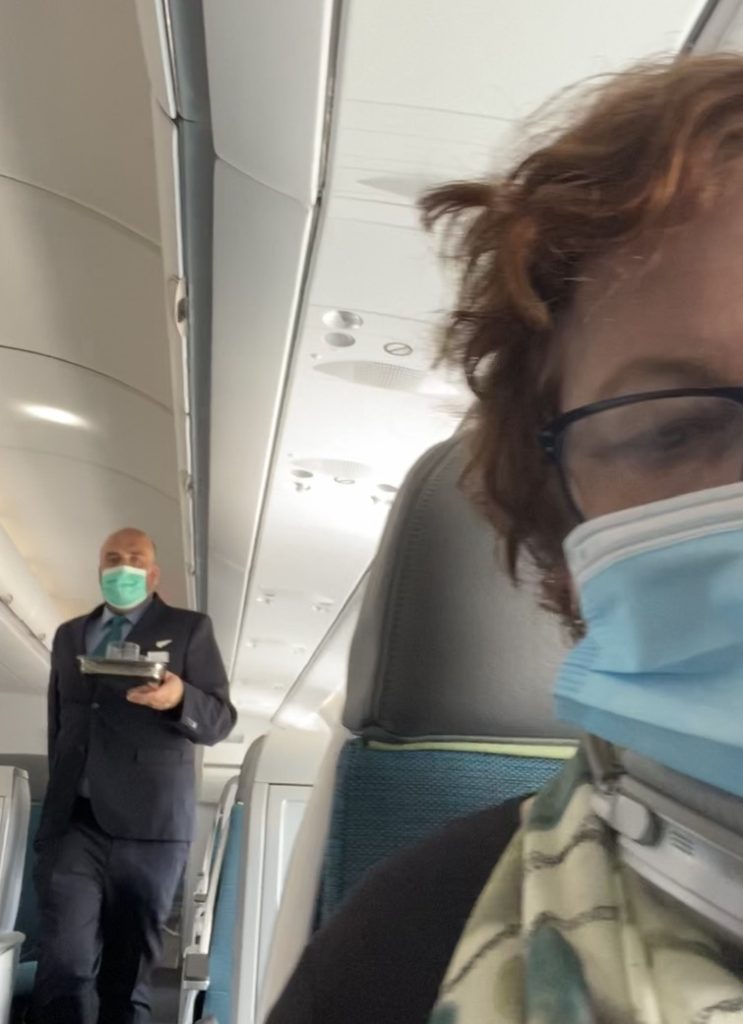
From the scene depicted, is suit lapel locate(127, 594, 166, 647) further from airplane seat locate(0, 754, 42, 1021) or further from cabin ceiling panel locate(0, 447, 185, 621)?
cabin ceiling panel locate(0, 447, 185, 621)

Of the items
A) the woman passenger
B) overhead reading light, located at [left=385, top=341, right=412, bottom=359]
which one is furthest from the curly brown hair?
overhead reading light, located at [left=385, top=341, right=412, bottom=359]

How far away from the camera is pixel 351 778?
3.47 ft

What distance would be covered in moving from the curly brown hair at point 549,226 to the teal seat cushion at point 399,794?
7.2 inches

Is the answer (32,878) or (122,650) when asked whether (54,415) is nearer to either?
(32,878)

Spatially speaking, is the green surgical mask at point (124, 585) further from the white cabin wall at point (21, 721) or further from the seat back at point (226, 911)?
the white cabin wall at point (21, 721)

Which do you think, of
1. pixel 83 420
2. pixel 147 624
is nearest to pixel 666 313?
pixel 147 624

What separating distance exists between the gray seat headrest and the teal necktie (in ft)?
6.09

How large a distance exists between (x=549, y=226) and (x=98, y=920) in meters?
2.34

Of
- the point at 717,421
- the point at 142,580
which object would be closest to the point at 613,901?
the point at 717,421

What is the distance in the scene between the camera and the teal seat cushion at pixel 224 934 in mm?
3152

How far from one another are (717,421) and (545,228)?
0.83ft

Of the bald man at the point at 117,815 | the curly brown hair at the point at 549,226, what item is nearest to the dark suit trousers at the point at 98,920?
the bald man at the point at 117,815

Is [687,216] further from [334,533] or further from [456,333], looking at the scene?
[334,533]

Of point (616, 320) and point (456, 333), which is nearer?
point (616, 320)
